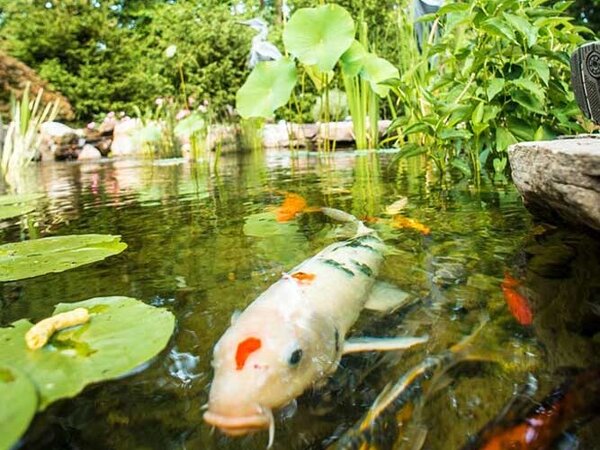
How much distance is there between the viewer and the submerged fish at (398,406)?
0.41 meters

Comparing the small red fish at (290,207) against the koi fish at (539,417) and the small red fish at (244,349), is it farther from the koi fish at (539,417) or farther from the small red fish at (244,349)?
the koi fish at (539,417)

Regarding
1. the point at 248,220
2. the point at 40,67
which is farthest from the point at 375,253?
the point at 40,67

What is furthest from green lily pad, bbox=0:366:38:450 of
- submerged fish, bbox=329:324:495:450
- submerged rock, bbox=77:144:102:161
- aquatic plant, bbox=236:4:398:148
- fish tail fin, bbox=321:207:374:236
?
submerged rock, bbox=77:144:102:161

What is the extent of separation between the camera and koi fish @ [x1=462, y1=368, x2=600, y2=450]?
15.6 inches

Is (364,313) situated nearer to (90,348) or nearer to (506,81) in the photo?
(90,348)

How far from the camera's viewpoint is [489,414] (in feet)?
1.42

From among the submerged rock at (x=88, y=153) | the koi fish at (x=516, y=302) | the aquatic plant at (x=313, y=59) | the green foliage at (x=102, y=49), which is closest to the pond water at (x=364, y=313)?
the koi fish at (x=516, y=302)

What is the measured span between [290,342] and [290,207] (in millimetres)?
1095

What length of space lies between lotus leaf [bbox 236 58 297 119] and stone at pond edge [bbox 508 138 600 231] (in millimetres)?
2584

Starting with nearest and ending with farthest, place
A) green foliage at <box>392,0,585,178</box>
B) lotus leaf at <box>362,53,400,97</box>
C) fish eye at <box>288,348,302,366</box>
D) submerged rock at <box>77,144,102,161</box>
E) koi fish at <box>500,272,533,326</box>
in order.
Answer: fish eye at <box>288,348,302,366</box>, koi fish at <box>500,272,533,326</box>, green foliage at <box>392,0,585,178</box>, lotus leaf at <box>362,53,400,97</box>, submerged rock at <box>77,144,102,161</box>

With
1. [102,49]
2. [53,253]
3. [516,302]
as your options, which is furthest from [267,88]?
[102,49]

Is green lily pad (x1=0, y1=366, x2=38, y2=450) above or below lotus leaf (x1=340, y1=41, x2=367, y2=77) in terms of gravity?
below

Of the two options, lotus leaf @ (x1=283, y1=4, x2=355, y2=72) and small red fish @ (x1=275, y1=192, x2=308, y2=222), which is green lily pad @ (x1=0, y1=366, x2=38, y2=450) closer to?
small red fish @ (x1=275, y1=192, x2=308, y2=222)

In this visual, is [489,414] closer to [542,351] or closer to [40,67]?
[542,351]
